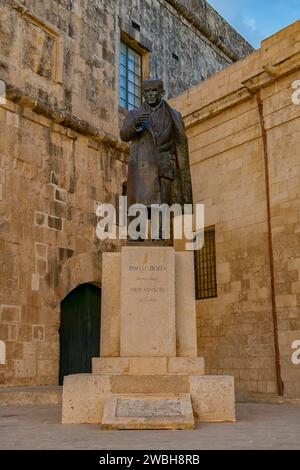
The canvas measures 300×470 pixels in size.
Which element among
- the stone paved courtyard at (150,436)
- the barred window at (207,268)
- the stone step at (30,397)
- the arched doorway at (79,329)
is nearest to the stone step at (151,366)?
the stone paved courtyard at (150,436)

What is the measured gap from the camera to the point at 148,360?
20.8 feet

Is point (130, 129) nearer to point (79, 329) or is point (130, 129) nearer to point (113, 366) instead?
point (113, 366)

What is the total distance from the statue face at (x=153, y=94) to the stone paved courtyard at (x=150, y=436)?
13.4 feet

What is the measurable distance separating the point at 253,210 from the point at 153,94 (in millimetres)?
5306

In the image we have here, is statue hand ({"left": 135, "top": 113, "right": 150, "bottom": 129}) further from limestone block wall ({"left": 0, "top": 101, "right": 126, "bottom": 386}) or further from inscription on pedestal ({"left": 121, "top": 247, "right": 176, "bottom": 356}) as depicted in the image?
limestone block wall ({"left": 0, "top": 101, "right": 126, "bottom": 386})

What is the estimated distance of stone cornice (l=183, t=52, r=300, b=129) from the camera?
11.4 m

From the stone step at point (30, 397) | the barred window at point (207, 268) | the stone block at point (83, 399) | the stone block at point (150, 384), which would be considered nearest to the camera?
the stone block at point (83, 399)

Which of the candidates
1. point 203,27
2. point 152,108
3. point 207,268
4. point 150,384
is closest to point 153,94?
point 152,108

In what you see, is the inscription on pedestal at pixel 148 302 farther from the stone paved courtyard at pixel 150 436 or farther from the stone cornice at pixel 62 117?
the stone cornice at pixel 62 117

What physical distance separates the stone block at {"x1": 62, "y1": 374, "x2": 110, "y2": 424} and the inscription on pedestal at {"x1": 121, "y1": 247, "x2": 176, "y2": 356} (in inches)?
22.5

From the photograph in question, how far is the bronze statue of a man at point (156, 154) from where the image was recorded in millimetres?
7027

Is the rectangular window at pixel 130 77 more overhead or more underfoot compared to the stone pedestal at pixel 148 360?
more overhead
